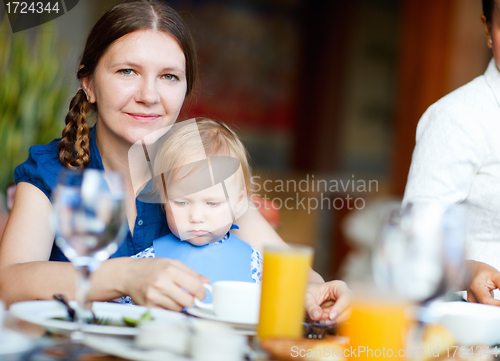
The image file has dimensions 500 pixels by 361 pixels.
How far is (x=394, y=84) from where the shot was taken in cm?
573

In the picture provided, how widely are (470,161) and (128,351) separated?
3.62 feet

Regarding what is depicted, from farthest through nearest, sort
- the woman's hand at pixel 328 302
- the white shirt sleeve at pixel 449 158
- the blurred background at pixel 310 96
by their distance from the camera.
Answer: the blurred background at pixel 310 96
the white shirt sleeve at pixel 449 158
the woman's hand at pixel 328 302

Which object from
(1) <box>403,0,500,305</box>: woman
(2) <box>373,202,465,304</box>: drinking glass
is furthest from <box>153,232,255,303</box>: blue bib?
(2) <box>373,202,465,304</box>: drinking glass

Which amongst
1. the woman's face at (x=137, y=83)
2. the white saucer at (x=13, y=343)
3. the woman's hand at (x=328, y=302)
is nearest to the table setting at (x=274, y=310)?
the white saucer at (x=13, y=343)

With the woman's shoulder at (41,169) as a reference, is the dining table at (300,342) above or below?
below

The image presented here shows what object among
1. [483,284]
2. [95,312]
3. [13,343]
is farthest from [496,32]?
[13,343]

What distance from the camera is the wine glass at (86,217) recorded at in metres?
0.62

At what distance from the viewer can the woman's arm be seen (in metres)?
0.81

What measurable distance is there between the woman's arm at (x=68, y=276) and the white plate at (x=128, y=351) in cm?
19

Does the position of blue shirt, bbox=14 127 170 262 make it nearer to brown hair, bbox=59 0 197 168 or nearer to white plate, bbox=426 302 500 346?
brown hair, bbox=59 0 197 168

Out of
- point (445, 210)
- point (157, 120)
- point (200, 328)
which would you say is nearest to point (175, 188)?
point (157, 120)

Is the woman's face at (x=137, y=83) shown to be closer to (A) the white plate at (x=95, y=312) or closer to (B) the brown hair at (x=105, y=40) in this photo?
(B) the brown hair at (x=105, y=40)

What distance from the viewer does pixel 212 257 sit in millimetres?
1337

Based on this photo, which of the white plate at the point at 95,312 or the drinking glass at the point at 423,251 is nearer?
the drinking glass at the point at 423,251
